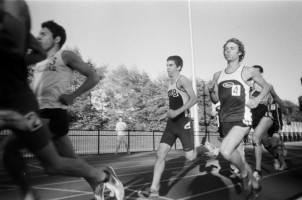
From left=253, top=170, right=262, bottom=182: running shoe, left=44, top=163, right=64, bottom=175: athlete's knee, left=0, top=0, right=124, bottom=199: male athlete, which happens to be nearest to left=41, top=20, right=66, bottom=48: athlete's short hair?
left=0, top=0, right=124, bottom=199: male athlete

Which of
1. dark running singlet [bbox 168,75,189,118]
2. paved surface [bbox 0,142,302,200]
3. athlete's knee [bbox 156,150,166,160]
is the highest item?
dark running singlet [bbox 168,75,189,118]

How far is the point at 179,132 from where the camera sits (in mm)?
4480

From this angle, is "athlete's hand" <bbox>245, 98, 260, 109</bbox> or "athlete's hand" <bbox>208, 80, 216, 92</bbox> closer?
"athlete's hand" <bbox>245, 98, 260, 109</bbox>

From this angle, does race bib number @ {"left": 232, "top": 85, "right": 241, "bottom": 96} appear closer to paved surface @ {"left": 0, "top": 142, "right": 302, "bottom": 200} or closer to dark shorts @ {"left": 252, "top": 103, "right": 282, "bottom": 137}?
paved surface @ {"left": 0, "top": 142, "right": 302, "bottom": 200}

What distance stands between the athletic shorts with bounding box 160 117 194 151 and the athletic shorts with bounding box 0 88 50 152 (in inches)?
96.4

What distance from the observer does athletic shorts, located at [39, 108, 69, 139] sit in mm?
3018

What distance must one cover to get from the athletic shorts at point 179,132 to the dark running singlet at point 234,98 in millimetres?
564

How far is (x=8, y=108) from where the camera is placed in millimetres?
2090

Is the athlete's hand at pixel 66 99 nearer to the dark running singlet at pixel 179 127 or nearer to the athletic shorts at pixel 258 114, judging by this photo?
the dark running singlet at pixel 179 127

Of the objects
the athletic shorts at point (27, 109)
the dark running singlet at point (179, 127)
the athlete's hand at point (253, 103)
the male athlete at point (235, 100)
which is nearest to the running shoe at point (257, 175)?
the male athlete at point (235, 100)

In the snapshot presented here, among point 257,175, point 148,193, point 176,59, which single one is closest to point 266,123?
point 257,175

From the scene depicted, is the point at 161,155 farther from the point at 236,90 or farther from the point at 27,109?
the point at 27,109

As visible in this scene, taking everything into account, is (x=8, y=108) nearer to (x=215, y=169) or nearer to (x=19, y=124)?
(x=19, y=124)

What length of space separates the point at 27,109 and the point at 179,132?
8.97 ft
